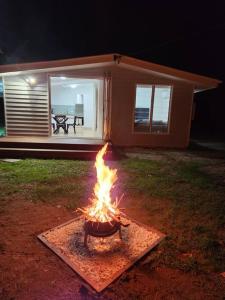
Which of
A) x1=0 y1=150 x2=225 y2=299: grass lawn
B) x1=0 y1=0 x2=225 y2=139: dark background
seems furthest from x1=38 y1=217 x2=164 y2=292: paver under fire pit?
x1=0 y1=0 x2=225 y2=139: dark background

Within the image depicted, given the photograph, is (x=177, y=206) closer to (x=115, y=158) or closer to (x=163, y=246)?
(x=163, y=246)

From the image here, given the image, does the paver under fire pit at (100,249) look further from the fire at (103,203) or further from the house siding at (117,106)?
the house siding at (117,106)

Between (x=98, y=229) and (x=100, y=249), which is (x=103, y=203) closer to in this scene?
(x=98, y=229)

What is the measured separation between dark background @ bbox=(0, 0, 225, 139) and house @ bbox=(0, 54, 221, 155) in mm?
6831

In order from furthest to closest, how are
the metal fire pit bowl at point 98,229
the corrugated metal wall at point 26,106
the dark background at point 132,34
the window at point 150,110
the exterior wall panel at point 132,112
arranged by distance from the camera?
the dark background at point 132,34
the window at point 150,110
the exterior wall panel at point 132,112
the corrugated metal wall at point 26,106
the metal fire pit bowl at point 98,229

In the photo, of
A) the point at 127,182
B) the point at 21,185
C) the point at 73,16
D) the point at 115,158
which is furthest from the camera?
the point at 73,16

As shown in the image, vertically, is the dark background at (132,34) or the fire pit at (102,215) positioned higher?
the dark background at (132,34)

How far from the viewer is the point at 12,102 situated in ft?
24.7

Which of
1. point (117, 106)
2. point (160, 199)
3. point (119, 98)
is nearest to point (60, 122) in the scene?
point (117, 106)

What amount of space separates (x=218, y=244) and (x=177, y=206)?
3.41 ft

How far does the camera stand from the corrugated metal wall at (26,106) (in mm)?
7445

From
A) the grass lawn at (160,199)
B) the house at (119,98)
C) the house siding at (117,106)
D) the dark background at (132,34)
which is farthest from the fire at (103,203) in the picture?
the dark background at (132,34)

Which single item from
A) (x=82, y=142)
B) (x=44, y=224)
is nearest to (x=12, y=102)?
(x=82, y=142)

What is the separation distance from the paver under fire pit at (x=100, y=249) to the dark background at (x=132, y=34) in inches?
514
